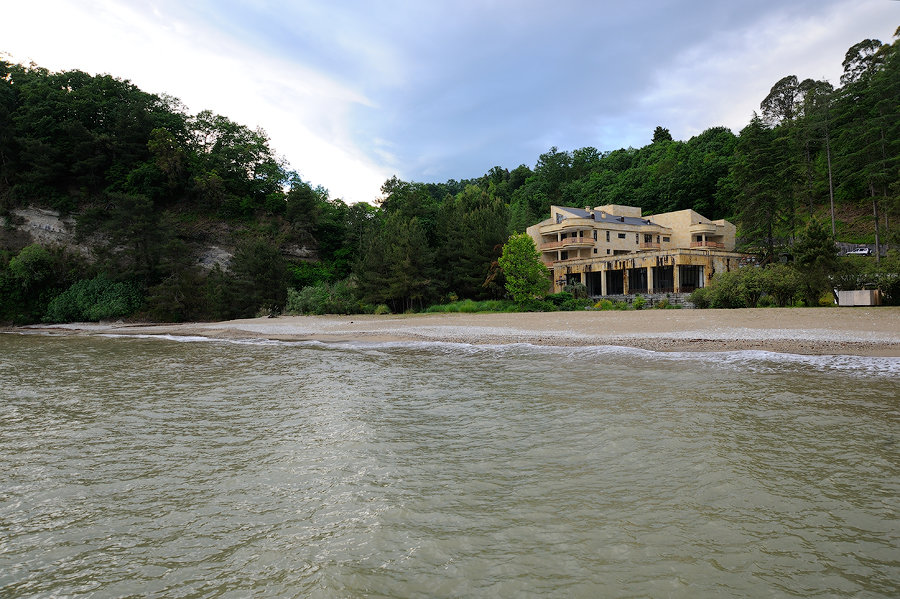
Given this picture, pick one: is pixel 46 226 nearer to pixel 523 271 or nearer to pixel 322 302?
pixel 322 302

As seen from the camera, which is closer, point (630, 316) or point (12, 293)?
point (630, 316)

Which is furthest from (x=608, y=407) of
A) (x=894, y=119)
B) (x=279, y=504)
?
(x=894, y=119)

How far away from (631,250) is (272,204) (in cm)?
4546

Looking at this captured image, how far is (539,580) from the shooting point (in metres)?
3.24

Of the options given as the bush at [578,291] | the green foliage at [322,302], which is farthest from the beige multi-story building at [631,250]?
the green foliage at [322,302]

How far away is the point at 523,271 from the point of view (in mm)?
36062

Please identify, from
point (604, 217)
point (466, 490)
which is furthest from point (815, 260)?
point (604, 217)

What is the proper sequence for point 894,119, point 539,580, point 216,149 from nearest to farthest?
point 539,580 → point 894,119 → point 216,149

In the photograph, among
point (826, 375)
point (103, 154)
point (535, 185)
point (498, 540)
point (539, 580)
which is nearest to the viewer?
point (539, 580)

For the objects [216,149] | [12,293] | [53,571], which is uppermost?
[216,149]

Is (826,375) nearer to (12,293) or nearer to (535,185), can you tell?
(12,293)

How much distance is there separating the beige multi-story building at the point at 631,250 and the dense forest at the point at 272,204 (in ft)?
14.8

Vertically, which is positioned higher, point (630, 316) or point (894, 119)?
point (894, 119)

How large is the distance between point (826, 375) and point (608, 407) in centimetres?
579
